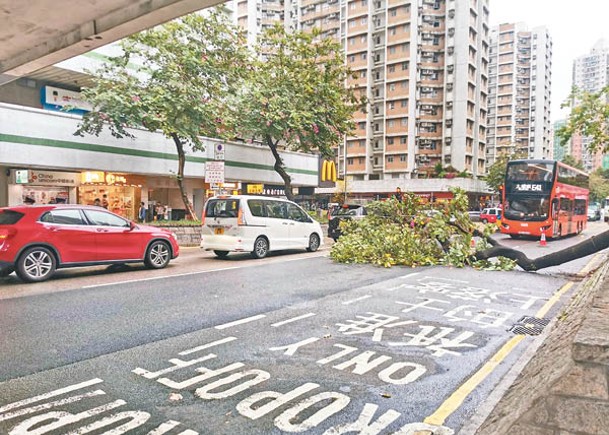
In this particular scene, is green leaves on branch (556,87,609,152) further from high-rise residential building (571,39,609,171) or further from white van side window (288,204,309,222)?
high-rise residential building (571,39,609,171)

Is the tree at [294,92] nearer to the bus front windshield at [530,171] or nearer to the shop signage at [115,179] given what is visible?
the shop signage at [115,179]

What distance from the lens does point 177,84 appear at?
17438mm

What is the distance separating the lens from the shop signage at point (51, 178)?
19891 mm

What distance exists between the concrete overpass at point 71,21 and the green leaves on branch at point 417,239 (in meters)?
8.19

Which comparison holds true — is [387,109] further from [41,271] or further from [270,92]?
[41,271]

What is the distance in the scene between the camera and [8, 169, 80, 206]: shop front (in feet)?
63.3

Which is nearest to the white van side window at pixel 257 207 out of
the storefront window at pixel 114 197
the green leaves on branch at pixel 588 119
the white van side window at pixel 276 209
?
the white van side window at pixel 276 209

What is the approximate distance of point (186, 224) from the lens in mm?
18406

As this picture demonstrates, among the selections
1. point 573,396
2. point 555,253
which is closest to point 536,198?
point 555,253

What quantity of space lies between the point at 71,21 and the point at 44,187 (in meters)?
16.1

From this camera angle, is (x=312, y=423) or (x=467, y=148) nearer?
(x=312, y=423)

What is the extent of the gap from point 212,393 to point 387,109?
63.6 metres

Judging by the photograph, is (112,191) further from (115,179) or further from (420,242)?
(420,242)

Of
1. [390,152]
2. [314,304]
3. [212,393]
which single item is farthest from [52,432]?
[390,152]
